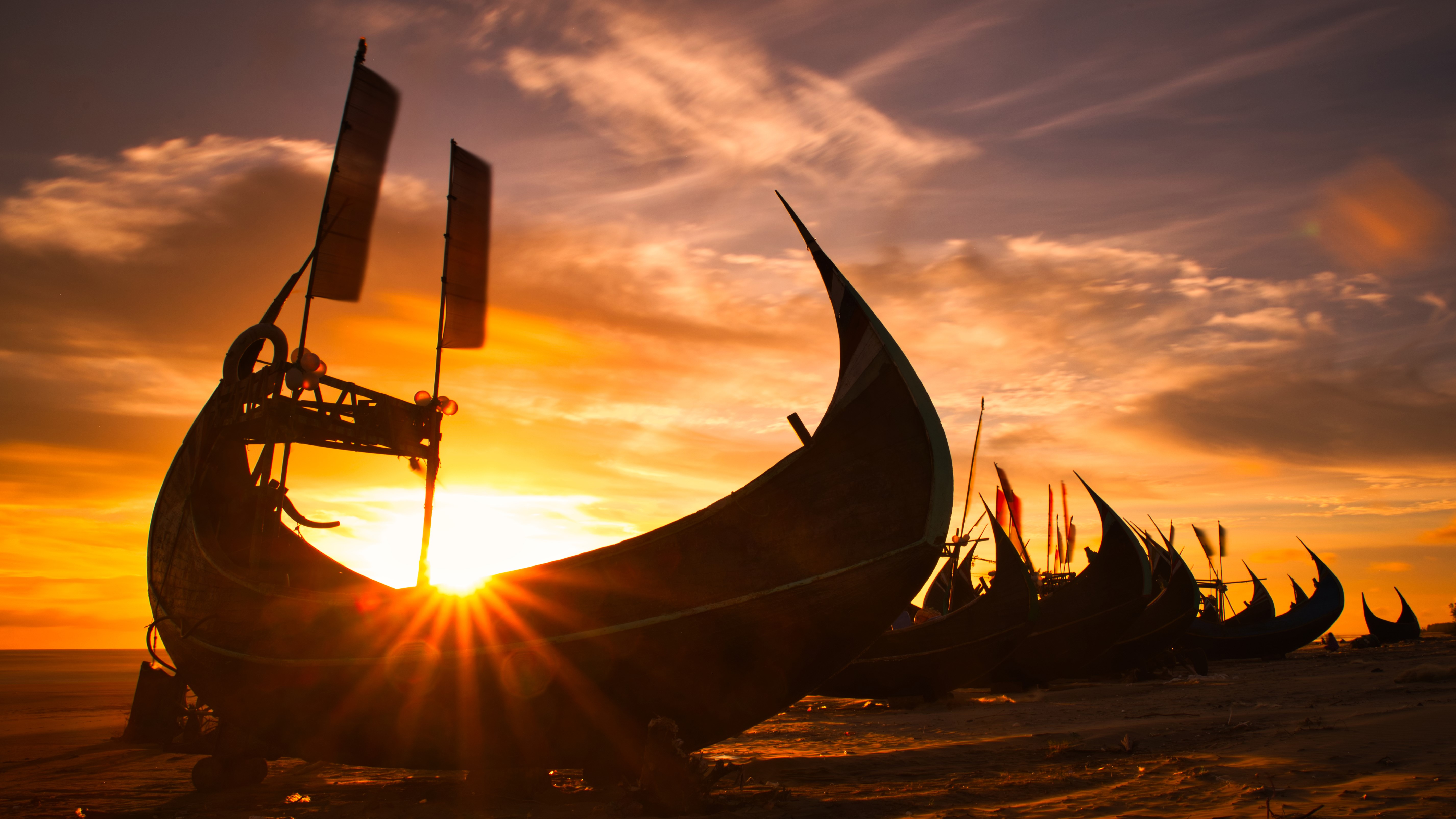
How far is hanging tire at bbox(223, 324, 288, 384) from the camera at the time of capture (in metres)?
13.8

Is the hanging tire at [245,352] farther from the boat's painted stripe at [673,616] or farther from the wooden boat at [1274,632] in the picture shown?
the wooden boat at [1274,632]

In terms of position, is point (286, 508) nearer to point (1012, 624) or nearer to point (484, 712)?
point (484, 712)

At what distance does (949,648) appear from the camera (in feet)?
67.2

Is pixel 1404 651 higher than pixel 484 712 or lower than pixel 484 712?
lower

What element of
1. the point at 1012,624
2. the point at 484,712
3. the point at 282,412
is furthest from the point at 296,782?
the point at 1012,624

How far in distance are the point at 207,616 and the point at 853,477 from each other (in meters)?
10.3

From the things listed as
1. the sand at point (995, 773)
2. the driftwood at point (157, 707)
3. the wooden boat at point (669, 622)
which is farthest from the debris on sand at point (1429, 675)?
the driftwood at point (157, 707)

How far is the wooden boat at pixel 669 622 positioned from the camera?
871cm

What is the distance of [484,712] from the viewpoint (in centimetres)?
904

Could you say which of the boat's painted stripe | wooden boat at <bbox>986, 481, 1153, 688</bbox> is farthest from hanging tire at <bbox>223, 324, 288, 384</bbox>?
wooden boat at <bbox>986, 481, 1153, 688</bbox>

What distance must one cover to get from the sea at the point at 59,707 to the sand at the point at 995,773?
0.33 m

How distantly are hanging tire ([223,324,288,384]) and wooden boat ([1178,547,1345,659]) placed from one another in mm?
41334

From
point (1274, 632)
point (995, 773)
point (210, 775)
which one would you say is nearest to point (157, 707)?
point (210, 775)

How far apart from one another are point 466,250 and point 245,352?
446 centimetres
